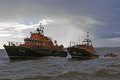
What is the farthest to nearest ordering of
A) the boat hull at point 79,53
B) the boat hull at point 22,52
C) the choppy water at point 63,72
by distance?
the boat hull at point 79,53, the boat hull at point 22,52, the choppy water at point 63,72

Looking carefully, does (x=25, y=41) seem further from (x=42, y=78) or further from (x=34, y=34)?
(x=42, y=78)

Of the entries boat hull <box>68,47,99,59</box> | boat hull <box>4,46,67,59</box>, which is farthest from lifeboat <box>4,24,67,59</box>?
boat hull <box>68,47,99,59</box>

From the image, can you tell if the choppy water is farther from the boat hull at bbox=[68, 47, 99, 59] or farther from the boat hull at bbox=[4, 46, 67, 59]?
the boat hull at bbox=[68, 47, 99, 59]

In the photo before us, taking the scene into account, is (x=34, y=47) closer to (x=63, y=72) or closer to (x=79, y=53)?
(x=79, y=53)

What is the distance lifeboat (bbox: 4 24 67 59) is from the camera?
1942cm

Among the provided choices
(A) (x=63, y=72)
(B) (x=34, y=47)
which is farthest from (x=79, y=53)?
(A) (x=63, y=72)

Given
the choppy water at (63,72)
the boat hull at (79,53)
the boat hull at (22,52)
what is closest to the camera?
the choppy water at (63,72)

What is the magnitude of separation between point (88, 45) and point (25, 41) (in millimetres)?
11437

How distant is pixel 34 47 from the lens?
21.8 meters

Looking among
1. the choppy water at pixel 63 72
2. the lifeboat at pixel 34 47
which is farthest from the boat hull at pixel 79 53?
the choppy water at pixel 63 72

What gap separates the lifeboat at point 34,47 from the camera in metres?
19.4

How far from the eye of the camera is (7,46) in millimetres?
19312

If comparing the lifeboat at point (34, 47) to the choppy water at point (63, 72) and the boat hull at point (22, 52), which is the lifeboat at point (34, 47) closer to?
the boat hull at point (22, 52)

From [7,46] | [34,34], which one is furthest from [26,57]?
[34,34]
